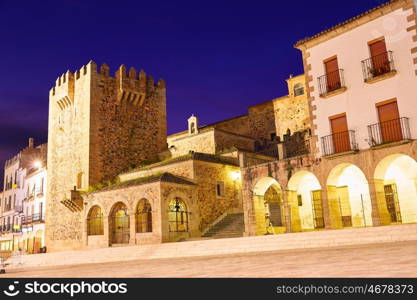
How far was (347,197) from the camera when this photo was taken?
19.1 metres

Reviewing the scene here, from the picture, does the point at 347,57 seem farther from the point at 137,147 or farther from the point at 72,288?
the point at 137,147

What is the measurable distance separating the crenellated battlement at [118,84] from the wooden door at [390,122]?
2112 cm

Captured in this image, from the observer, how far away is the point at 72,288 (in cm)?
500

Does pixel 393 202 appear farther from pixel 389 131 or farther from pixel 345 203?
pixel 389 131

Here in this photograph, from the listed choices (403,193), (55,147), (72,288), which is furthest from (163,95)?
(72,288)

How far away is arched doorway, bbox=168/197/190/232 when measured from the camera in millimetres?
23766

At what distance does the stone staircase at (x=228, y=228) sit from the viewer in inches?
843

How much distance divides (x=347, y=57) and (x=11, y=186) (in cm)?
4437

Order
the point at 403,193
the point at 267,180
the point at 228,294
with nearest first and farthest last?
1. the point at 228,294
2. the point at 403,193
3. the point at 267,180

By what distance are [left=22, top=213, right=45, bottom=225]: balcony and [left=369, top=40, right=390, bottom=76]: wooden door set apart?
100ft

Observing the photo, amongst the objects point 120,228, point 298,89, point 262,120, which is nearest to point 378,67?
point 298,89

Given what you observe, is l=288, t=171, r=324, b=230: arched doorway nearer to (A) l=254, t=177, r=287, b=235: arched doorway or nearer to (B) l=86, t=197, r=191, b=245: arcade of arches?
(A) l=254, t=177, r=287, b=235: arched doorway

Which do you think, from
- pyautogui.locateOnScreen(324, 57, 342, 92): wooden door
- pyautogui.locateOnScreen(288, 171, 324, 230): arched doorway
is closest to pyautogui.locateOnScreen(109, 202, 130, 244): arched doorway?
pyautogui.locateOnScreen(288, 171, 324, 230): arched doorway

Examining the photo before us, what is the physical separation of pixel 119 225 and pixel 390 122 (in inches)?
739
